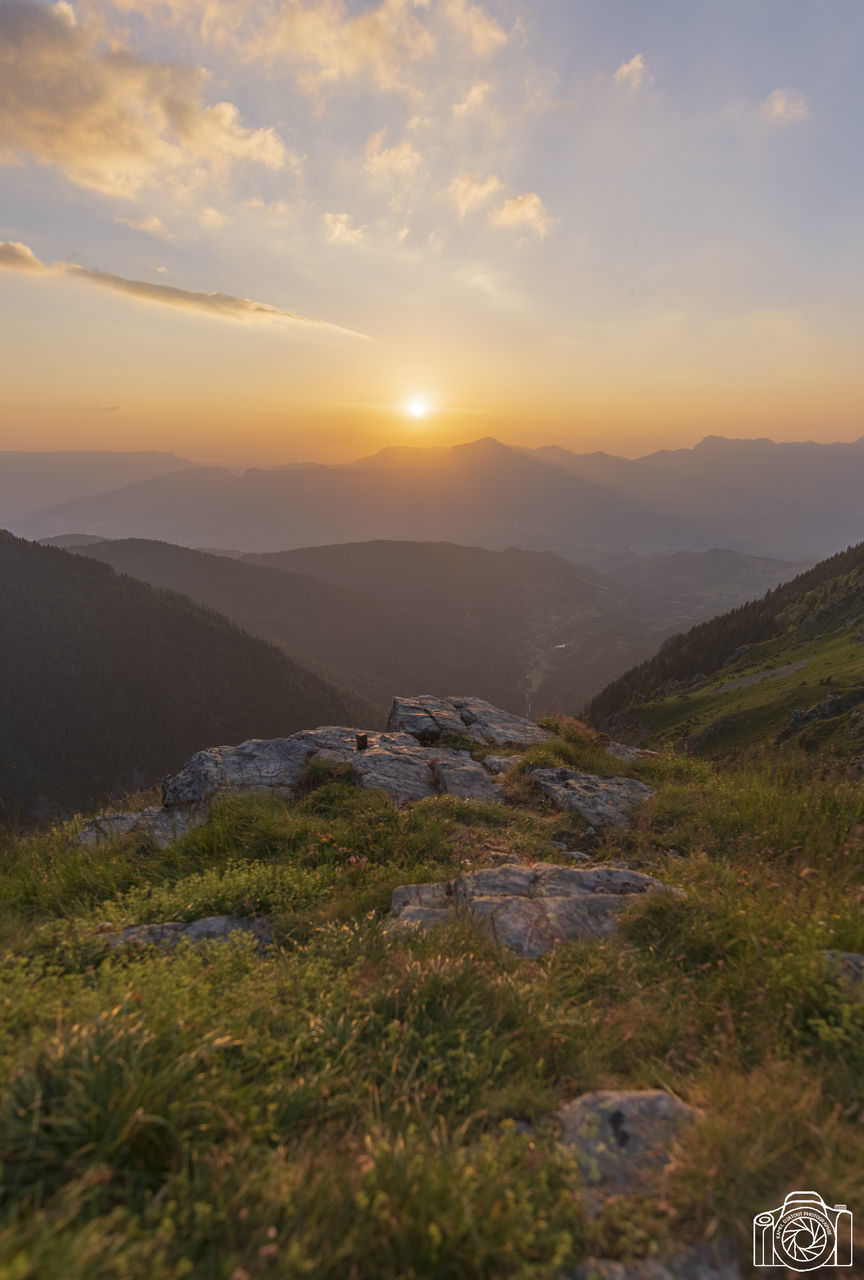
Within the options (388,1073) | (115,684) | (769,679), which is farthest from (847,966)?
(115,684)

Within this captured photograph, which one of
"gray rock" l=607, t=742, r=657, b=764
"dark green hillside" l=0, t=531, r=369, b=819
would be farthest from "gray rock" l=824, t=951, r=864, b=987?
"dark green hillside" l=0, t=531, r=369, b=819

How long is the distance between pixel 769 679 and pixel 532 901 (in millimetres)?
42829

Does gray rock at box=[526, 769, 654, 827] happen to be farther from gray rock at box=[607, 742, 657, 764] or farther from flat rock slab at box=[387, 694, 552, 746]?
flat rock slab at box=[387, 694, 552, 746]

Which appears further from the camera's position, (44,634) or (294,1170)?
(44,634)

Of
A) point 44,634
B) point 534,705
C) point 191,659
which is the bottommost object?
point 534,705

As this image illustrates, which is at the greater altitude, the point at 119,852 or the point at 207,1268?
the point at 207,1268

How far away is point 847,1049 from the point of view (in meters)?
3.16

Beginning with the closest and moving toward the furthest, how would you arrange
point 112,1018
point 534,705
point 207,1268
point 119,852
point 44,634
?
point 207,1268 < point 112,1018 < point 119,852 < point 44,634 < point 534,705

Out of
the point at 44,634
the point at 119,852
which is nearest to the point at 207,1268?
the point at 119,852

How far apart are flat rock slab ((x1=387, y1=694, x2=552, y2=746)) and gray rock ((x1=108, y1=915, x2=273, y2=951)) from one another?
902cm

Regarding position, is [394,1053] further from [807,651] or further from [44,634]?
[44,634]

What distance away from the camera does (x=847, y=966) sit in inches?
145

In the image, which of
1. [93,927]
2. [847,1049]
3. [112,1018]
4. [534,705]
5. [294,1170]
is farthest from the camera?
[534,705]

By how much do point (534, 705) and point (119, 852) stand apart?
634ft
